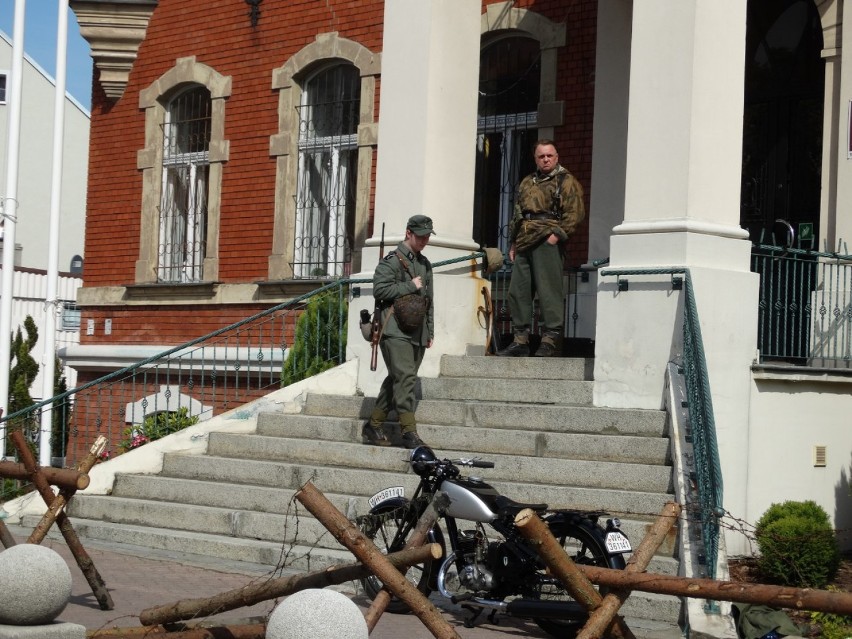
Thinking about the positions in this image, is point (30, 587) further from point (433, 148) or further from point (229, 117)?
point (229, 117)

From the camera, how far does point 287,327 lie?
1580 cm

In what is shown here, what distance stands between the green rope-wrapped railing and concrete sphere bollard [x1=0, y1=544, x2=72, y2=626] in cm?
344

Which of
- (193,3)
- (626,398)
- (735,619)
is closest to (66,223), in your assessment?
(193,3)

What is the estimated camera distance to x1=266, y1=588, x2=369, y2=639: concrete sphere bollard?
5008 millimetres

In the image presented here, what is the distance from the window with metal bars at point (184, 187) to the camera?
1752 cm

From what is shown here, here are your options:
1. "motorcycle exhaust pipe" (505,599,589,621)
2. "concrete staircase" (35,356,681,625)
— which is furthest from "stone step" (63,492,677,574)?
"motorcycle exhaust pipe" (505,599,589,621)

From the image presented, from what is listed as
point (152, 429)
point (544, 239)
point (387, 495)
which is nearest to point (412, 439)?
point (387, 495)

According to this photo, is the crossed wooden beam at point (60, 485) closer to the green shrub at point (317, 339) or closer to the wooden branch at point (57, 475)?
the wooden branch at point (57, 475)

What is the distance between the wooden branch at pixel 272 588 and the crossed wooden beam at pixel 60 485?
1288 mm

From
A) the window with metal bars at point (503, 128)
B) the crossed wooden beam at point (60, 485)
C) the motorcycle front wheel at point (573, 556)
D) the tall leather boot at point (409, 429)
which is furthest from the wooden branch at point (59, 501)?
the window with metal bars at point (503, 128)

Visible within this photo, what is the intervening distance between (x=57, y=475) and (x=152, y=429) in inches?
296

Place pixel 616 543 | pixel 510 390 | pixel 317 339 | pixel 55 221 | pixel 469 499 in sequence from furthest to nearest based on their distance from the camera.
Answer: pixel 55 221
pixel 317 339
pixel 510 390
pixel 469 499
pixel 616 543

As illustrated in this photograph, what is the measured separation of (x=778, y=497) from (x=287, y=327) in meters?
7.39

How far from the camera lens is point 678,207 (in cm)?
1000
